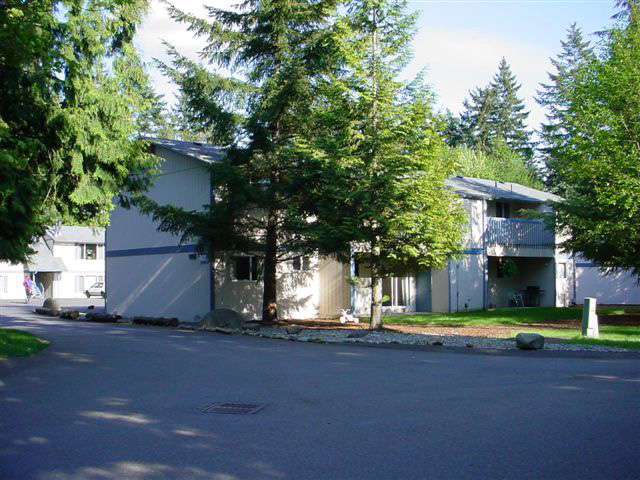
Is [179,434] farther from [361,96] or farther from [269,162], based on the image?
[269,162]

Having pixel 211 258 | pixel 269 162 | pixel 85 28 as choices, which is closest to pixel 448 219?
pixel 269 162

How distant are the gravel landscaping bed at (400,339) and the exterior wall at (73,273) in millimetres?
44613

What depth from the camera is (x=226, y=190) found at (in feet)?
72.1

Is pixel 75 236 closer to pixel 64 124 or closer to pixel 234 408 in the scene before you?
pixel 64 124

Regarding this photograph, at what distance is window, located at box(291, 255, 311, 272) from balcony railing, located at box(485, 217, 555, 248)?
939cm

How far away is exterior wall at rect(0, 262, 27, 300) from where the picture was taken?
58.1 meters

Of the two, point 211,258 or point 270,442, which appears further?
point 211,258

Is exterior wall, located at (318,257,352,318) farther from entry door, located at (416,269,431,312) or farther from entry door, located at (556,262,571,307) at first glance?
entry door, located at (556,262,571,307)

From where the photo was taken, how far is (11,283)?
58594 mm

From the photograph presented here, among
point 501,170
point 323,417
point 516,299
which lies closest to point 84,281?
Result: point 501,170

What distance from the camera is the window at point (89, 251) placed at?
209 feet

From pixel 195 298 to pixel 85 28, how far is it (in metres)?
13.5

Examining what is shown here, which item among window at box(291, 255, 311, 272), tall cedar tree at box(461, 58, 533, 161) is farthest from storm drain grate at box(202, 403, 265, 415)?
tall cedar tree at box(461, 58, 533, 161)

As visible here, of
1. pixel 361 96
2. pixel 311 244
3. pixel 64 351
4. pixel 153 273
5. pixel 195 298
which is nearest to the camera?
pixel 64 351
